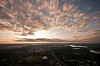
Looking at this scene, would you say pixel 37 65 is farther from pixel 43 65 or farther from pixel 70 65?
pixel 70 65

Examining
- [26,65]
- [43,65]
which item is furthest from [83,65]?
[26,65]

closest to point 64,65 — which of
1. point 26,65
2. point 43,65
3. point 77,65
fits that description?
point 77,65

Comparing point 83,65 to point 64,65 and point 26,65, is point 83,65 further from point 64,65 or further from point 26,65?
point 26,65

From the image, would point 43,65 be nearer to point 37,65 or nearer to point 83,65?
point 37,65

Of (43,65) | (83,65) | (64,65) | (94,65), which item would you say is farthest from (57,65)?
(94,65)

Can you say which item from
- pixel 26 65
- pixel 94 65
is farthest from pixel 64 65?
pixel 26 65
